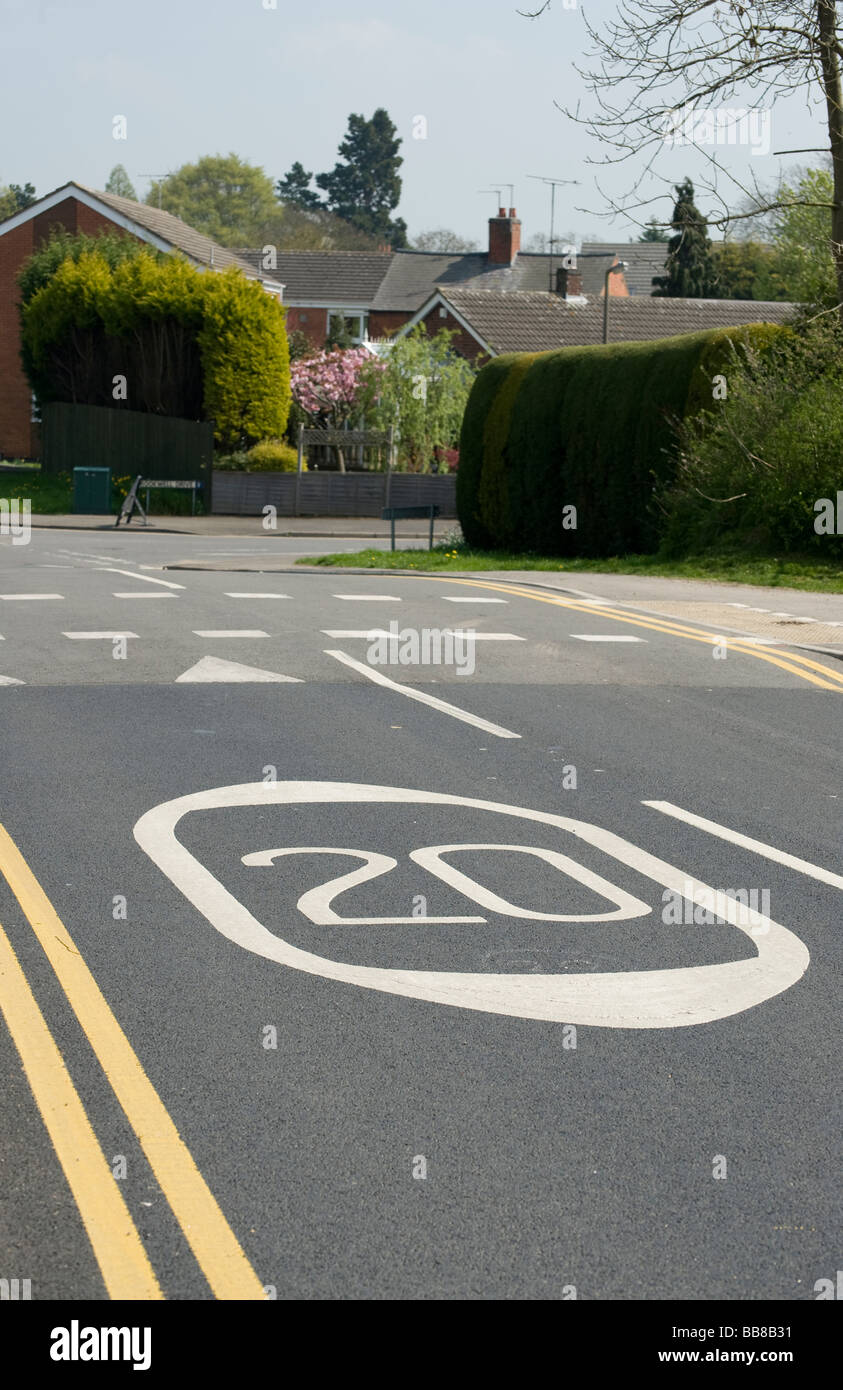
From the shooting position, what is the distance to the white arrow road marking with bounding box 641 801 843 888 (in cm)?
732

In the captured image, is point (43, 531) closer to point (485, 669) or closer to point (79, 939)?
point (485, 669)

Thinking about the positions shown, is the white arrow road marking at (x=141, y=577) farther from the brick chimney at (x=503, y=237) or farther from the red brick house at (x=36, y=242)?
the brick chimney at (x=503, y=237)

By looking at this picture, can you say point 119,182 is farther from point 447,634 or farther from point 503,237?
point 447,634

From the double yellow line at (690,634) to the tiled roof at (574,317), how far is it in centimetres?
4004

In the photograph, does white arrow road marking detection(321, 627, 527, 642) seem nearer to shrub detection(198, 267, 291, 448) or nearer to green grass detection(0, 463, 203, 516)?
green grass detection(0, 463, 203, 516)

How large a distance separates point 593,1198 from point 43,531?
34.2m

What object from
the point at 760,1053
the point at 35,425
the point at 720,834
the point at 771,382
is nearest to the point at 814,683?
the point at 720,834

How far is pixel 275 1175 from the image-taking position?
13.8ft

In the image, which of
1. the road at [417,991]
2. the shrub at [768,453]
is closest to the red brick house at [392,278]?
the shrub at [768,453]

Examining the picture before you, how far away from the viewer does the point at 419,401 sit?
165 ft

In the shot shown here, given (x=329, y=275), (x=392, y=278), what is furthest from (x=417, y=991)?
(x=329, y=275)

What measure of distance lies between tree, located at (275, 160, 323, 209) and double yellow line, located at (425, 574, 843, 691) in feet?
480

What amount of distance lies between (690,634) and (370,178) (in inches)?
5747

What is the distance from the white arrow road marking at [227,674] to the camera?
1248 cm
